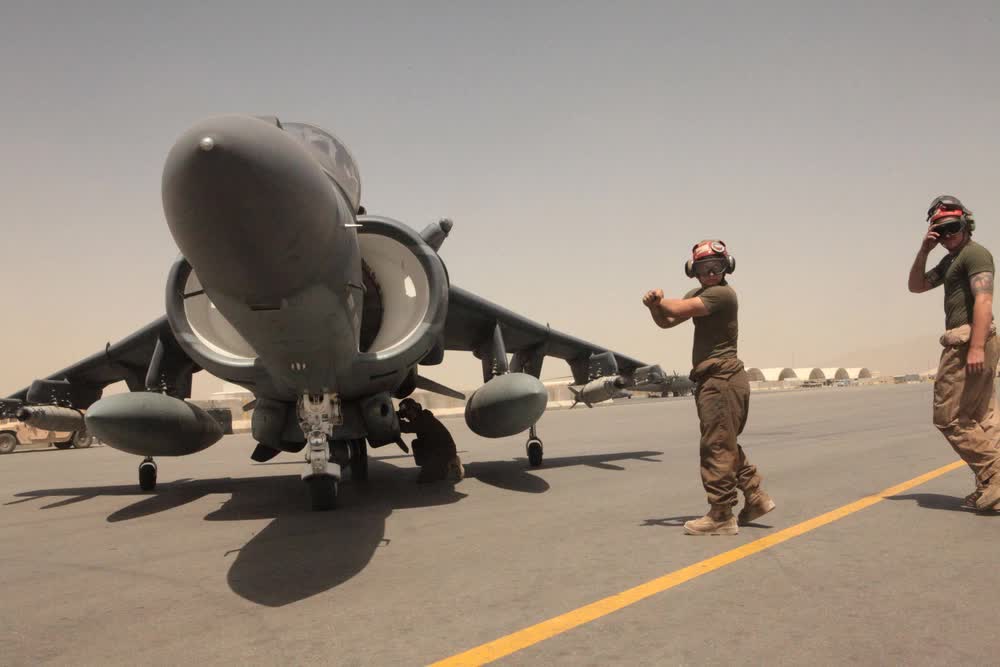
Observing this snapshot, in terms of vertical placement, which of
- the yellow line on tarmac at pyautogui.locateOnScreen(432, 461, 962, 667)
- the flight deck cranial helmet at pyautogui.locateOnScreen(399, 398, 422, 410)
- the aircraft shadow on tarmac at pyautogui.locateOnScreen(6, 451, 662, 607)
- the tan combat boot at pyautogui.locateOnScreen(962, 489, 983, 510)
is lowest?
the aircraft shadow on tarmac at pyautogui.locateOnScreen(6, 451, 662, 607)

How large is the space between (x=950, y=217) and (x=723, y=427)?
2.50 metres

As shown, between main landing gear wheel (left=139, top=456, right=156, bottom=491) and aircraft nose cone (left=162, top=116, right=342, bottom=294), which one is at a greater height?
aircraft nose cone (left=162, top=116, right=342, bottom=294)

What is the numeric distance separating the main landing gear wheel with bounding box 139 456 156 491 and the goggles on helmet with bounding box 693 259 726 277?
7.70m

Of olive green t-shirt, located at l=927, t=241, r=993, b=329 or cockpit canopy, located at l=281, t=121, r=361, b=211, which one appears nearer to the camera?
olive green t-shirt, located at l=927, t=241, r=993, b=329

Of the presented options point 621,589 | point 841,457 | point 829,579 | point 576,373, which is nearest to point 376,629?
point 621,589

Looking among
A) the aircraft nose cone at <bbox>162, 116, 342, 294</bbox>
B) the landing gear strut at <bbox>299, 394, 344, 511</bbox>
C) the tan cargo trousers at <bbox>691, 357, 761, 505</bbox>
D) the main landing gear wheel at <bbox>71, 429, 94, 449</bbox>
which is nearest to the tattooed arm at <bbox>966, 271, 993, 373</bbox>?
the tan cargo trousers at <bbox>691, 357, 761, 505</bbox>

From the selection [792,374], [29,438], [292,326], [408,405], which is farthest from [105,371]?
[792,374]

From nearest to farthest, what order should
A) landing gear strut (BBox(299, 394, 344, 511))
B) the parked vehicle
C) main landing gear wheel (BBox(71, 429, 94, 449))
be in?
landing gear strut (BBox(299, 394, 344, 511)) < the parked vehicle < main landing gear wheel (BBox(71, 429, 94, 449))

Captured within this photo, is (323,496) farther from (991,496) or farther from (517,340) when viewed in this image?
(991,496)

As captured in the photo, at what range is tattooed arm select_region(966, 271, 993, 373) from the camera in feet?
15.8

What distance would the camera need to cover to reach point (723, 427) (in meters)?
4.74

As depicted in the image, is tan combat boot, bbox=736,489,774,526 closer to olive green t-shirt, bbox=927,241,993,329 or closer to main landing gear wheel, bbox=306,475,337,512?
olive green t-shirt, bbox=927,241,993,329

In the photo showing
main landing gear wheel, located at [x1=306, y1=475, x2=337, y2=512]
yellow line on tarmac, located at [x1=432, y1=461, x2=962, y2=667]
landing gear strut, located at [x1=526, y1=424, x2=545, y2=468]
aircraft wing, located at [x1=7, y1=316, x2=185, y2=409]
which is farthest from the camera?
landing gear strut, located at [x1=526, y1=424, x2=545, y2=468]

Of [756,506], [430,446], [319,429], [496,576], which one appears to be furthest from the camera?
[430,446]
